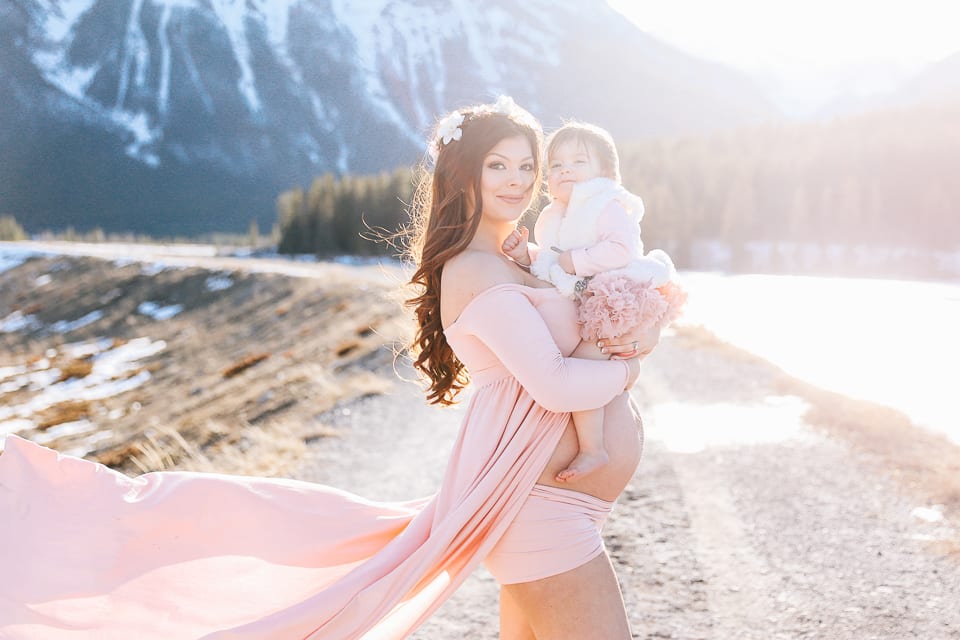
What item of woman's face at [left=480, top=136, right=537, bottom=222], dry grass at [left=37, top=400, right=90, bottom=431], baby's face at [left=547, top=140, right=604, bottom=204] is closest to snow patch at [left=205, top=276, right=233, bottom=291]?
dry grass at [left=37, top=400, right=90, bottom=431]

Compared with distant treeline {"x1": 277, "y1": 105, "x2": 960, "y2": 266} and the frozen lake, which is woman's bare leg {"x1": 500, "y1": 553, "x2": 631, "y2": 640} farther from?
distant treeline {"x1": 277, "y1": 105, "x2": 960, "y2": 266}

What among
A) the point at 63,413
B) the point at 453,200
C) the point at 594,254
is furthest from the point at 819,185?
the point at 453,200

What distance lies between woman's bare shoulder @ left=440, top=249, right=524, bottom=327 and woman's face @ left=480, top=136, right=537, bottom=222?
0.55 ft

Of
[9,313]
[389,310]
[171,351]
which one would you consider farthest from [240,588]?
[9,313]

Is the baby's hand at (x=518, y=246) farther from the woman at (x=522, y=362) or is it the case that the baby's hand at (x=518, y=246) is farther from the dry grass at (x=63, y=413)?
the dry grass at (x=63, y=413)

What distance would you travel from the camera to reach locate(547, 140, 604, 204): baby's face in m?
3.01

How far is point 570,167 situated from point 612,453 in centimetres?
106

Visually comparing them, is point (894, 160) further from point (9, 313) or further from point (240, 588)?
point (240, 588)

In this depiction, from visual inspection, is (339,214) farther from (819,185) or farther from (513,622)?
(513,622)

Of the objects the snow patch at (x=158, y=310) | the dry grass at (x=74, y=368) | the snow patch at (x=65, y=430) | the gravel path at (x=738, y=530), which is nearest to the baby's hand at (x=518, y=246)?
the gravel path at (x=738, y=530)

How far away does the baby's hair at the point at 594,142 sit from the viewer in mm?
3029

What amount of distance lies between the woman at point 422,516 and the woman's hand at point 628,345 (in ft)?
0.04

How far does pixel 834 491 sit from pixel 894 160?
81.5m

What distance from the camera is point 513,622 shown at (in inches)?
116
